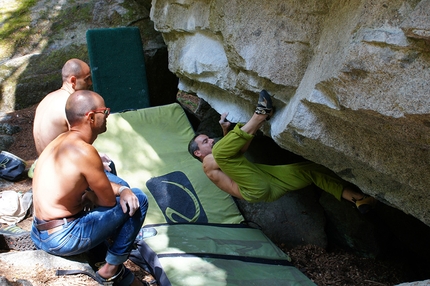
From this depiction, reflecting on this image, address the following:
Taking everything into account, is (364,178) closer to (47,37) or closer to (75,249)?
(75,249)

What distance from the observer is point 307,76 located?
9.03 ft

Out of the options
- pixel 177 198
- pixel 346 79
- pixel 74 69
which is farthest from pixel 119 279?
pixel 74 69

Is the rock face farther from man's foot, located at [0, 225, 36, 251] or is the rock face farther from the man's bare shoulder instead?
man's foot, located at [0, 225, 36, 251]

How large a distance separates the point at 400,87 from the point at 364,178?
0.99 m

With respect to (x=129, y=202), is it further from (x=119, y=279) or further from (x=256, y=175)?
(x=256, y=175)

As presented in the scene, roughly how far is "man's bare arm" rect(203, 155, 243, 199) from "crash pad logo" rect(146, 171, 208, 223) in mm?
553

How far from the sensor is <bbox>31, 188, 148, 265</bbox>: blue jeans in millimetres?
2652

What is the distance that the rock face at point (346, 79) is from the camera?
198 cm

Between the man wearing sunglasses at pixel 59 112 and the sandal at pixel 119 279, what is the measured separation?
3.23ft

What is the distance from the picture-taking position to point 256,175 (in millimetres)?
3635

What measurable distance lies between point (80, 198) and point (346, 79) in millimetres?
1735

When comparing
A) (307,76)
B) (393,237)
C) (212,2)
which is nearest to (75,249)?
(307,76)

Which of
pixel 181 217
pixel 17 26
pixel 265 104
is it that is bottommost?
pixel 181 217

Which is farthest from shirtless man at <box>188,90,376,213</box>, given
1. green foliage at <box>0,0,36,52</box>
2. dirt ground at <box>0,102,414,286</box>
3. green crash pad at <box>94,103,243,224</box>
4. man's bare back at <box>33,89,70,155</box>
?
green foliage at <box>0,0,36,52</box>
